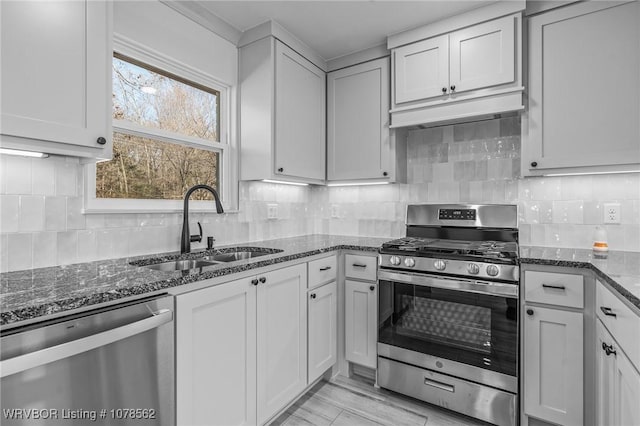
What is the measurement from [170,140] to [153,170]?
0.71 feet

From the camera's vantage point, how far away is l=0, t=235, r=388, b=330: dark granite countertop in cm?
92

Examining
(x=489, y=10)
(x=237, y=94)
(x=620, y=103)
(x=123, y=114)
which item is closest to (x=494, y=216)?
(x=620, y=103)

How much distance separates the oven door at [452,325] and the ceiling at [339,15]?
1690 mm

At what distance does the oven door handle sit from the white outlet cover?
34.4 inches

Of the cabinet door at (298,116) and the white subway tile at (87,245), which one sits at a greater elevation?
the cabinet door at (298,116)

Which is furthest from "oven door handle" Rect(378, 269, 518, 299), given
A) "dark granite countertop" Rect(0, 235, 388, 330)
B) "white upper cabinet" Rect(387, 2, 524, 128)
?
"white upper cabinet" Rect(387, 2, 524, 128)

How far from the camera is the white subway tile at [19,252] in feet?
4.50

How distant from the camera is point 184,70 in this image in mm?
2092

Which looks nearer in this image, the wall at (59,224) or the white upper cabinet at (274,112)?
the wall at (59,224)

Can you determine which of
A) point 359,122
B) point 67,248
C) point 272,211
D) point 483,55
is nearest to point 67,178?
point 67,248

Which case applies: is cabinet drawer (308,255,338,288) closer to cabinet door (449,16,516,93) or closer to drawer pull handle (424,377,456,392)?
drawer pull handle (424,377,456,392)

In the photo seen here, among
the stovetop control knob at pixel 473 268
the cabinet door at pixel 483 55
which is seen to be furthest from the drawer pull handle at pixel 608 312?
the cabinet door at pixel 483 55

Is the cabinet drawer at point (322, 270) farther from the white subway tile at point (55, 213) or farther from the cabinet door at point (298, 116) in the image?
the white subway tile at point (55, 213)

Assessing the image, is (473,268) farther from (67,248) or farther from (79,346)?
(67,248)
